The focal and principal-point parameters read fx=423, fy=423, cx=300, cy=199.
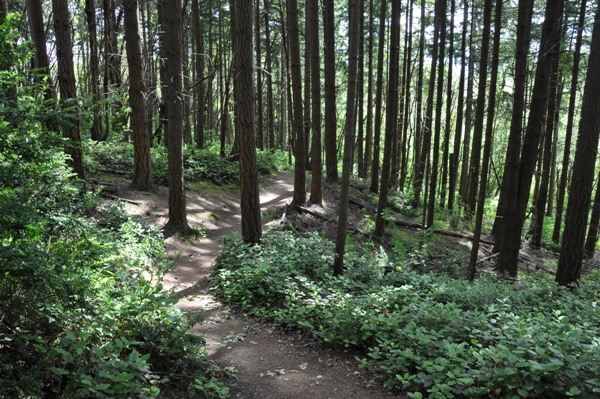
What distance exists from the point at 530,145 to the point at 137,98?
1078 cm

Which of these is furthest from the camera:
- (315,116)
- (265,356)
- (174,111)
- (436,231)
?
(436,231)

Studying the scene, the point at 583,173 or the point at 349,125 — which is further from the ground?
the point at 349,125

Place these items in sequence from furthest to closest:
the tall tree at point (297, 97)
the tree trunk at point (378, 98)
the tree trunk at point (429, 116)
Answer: the tree trunk at point (378, 98), the tree trunk at point (429, 116), the tall tree at point (297, 97)

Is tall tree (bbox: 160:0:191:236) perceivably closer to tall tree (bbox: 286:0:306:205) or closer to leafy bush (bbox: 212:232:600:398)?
leafy bush (bbox: 212:232:600:398)

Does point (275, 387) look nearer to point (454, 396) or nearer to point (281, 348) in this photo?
point (281, 348)

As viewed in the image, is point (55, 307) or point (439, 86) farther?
point (439, 86)

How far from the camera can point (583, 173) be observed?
902cm

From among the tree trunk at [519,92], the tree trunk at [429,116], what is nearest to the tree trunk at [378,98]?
the tree trunk at [429,116]

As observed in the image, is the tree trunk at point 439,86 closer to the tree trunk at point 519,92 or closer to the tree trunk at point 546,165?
the tree trunk at point 546,165

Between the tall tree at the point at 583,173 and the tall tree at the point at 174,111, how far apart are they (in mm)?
8844

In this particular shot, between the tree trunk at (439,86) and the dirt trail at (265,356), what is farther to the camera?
the tree trunk at (439,86)

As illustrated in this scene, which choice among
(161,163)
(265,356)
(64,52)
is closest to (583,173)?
(265,356)

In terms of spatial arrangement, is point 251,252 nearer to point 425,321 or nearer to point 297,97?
point 425,321

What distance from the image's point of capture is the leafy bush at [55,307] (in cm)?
323
